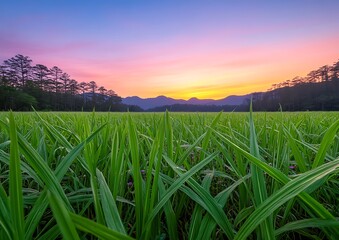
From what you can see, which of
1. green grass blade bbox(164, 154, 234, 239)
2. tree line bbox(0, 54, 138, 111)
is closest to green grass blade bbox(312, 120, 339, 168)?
green grass blade bbox(164, 154, 234, 239)

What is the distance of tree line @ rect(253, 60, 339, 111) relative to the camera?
Result: 71.7 m

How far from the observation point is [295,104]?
7525cm

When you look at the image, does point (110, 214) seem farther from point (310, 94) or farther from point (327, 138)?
point (310, 94)

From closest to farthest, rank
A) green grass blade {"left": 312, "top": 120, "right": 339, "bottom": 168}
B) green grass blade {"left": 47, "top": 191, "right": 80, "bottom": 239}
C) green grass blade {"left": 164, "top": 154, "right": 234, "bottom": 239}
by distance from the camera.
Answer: green grass blade {"left": 47, "top": 191, "right": 80, "bottom": 239} < green grass blade {"left": 164, "top": 154, "right": 234, "bottom": 239} < green grass blade {"left": 312, "top": 120, "right": 339, "bottom": 168}

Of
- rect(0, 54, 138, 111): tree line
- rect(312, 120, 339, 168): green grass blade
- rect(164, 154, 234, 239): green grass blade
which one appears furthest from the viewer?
rect(0, 54, 138, 111): tree line

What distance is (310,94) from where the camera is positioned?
76062mm

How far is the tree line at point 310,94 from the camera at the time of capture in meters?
71.7

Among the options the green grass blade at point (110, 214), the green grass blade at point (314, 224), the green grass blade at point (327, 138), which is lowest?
the green grass blade at point (314, 224)

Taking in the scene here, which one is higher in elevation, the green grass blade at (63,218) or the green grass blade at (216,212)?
the green grass blade at (63,218)

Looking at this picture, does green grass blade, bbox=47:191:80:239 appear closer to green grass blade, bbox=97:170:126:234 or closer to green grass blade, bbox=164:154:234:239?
green grass blade, bbox=97:170:126:234

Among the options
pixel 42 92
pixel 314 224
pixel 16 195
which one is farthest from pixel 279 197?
pixel 42 92

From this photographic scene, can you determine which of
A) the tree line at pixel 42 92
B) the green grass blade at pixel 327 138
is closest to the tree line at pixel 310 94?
the tree line at pixel 42 92

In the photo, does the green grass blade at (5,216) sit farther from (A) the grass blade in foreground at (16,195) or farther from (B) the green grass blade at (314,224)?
(B) the green grass blade at (314,224)

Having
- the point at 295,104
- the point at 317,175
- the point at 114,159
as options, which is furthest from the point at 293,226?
the point at 295,104
